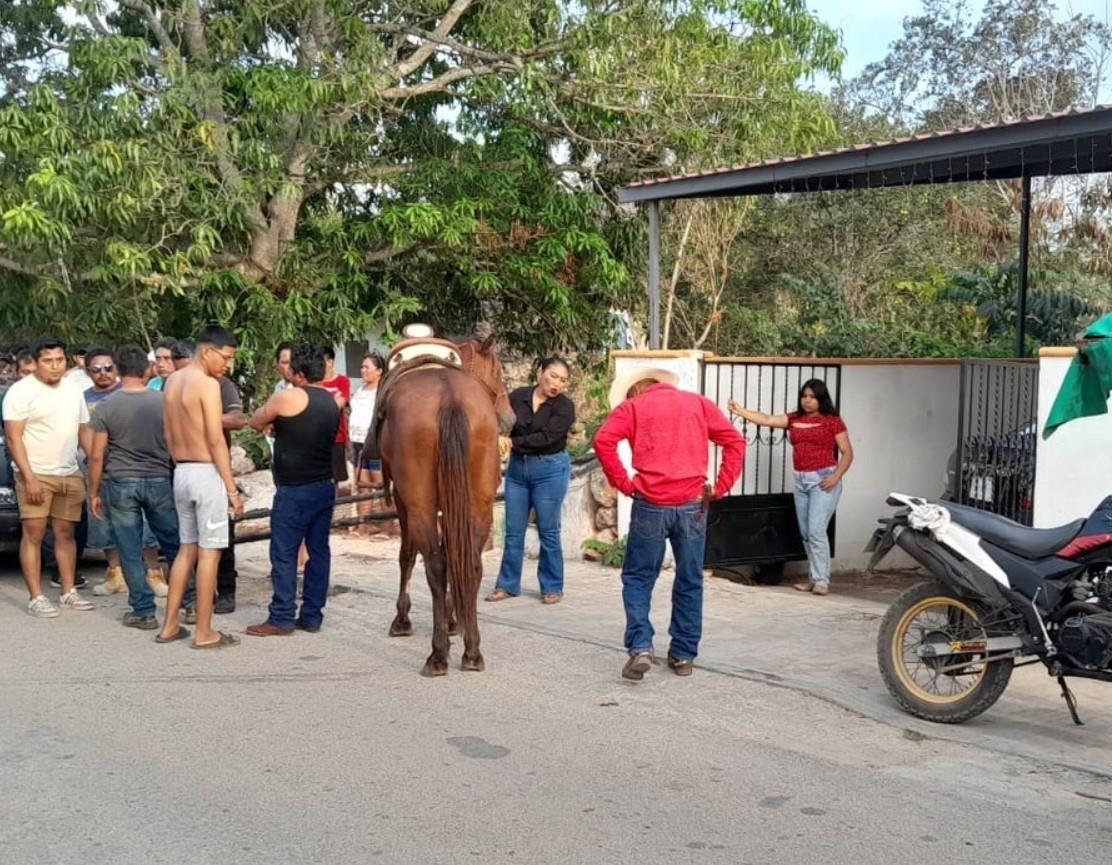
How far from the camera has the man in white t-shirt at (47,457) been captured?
8656 mm

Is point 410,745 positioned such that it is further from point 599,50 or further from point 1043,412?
point 599,50

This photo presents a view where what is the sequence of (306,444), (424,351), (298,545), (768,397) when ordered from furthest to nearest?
1. (768,397)
2. (298,545)
3. (306,444)
4. (424,351)

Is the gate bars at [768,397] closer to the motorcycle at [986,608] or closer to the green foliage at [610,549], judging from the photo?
the green foliage at [610,549]

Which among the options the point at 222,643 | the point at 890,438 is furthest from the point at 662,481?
the point at 890,438

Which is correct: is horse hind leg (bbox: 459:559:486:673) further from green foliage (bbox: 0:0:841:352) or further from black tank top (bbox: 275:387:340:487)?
green foliage (bbox: 0:0:841:352)

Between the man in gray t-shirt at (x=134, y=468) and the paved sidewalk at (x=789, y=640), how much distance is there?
1852mm

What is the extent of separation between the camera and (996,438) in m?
10.1

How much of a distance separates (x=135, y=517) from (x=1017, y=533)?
5681mm

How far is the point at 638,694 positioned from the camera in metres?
6.63

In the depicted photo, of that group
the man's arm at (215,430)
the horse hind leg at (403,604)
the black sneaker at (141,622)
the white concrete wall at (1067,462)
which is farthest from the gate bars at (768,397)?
the black sneaker at (141,622)

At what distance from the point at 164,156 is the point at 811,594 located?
836 cm

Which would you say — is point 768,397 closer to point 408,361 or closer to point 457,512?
point 408,361

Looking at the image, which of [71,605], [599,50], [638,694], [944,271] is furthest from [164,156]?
[944,271]

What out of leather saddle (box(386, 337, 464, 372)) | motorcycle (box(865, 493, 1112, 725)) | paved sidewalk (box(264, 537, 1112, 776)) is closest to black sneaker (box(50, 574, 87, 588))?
paved sidewalk (box(264, 537, 1112, 776))
